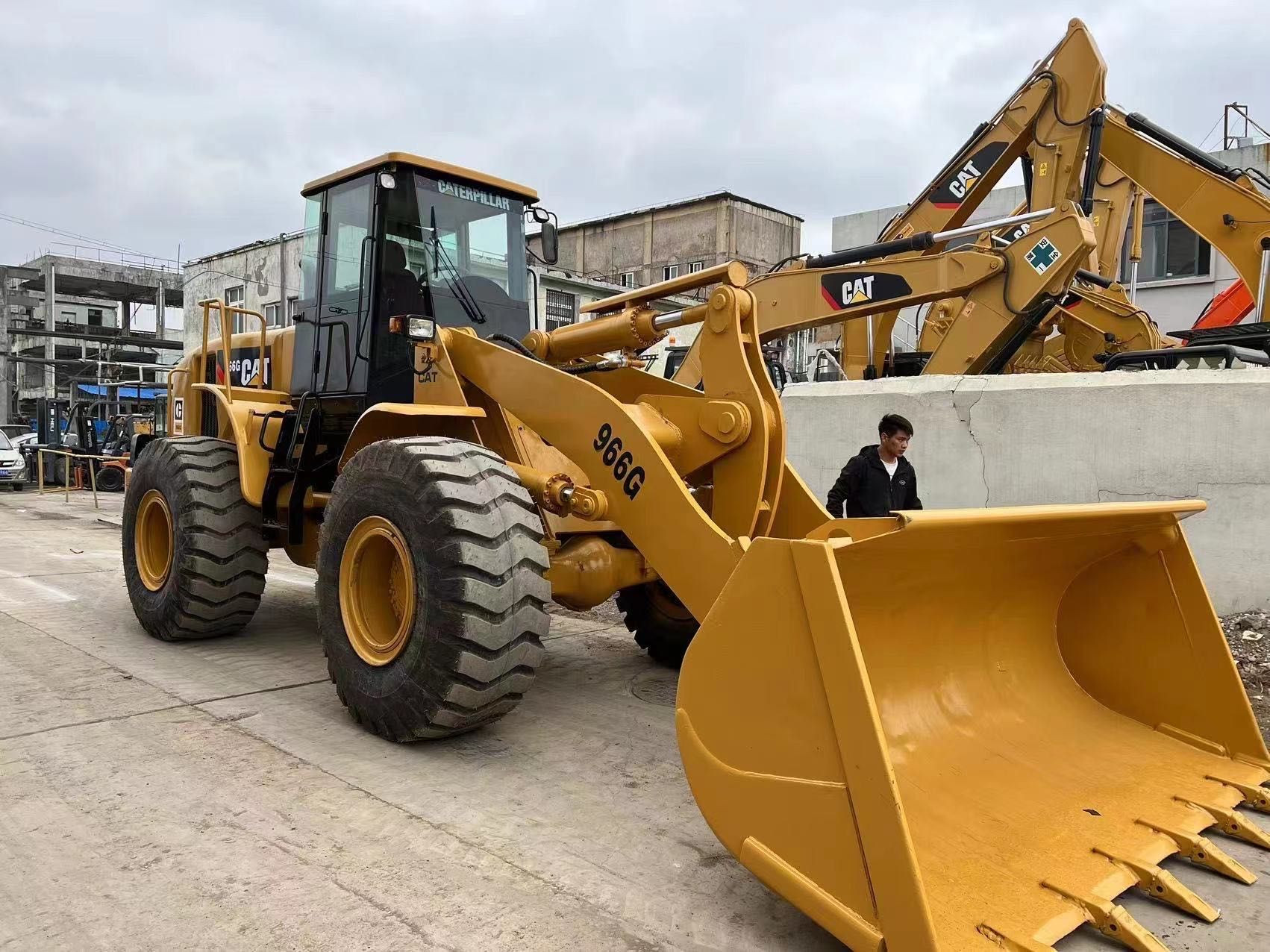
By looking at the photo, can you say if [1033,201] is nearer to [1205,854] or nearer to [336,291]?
[336,291]

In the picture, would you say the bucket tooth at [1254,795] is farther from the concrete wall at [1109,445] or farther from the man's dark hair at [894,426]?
the concrete wall at [1109,445]

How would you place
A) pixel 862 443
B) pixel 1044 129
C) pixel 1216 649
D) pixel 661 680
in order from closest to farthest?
1. pixel 1216 649
2. pixel 661 680
3. pixel 862 443
4. pixel 1044 129

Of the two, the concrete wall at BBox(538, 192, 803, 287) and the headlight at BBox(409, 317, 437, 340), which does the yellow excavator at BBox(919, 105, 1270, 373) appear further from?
the concrete wall at BBox(538, 192, 803, 287)

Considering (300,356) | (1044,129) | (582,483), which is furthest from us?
(1044,129)

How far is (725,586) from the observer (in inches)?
116

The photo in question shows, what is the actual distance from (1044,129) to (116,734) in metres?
8.69

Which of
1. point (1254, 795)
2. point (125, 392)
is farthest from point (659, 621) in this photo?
point (125, 392)

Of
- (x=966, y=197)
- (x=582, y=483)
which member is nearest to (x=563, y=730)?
(x=582, y=483)

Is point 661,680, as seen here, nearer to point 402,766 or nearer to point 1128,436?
point 402,766

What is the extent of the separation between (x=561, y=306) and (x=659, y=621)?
67.8ft

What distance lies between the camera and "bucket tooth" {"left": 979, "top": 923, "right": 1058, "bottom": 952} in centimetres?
227

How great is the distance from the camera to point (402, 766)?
3.75 meters

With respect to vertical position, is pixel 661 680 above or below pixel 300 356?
below

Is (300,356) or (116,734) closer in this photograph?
(116,734)
